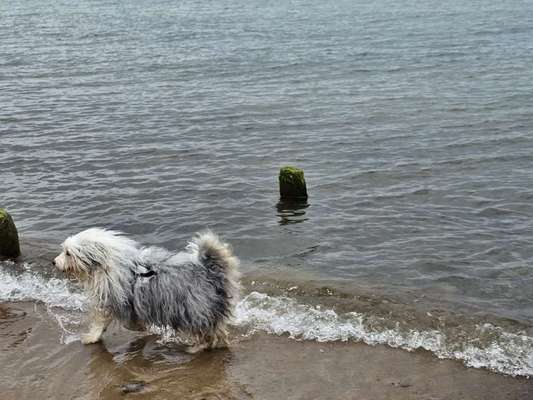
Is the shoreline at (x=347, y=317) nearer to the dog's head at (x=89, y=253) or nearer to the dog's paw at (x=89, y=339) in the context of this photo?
the dog's paw at (x=89, y=339)

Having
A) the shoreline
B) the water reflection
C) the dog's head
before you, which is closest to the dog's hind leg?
the shoreline

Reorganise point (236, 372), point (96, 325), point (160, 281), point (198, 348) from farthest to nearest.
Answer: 1. point (96, 325)
2. point (198, 348)
3. point (160, 281)
4. point (236, 372)

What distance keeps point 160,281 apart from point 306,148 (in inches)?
371

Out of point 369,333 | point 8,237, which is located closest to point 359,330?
point 369,333

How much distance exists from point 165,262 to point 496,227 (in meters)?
6.52

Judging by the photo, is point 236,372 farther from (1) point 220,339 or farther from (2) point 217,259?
(2) point 217,259

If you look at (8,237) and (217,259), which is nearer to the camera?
(217,259)

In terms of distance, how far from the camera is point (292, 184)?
13.4 metres

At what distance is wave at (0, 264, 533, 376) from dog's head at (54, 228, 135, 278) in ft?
4.34

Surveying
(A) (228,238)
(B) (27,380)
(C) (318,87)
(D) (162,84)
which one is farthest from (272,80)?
(B) (27,380)

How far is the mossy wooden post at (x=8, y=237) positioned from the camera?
10984mm

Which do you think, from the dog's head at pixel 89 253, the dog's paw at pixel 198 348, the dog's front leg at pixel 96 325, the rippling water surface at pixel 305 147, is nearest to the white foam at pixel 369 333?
the dog's paw at pixel 198 348

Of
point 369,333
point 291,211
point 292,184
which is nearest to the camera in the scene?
point 369,333

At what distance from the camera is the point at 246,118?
64.1ft
